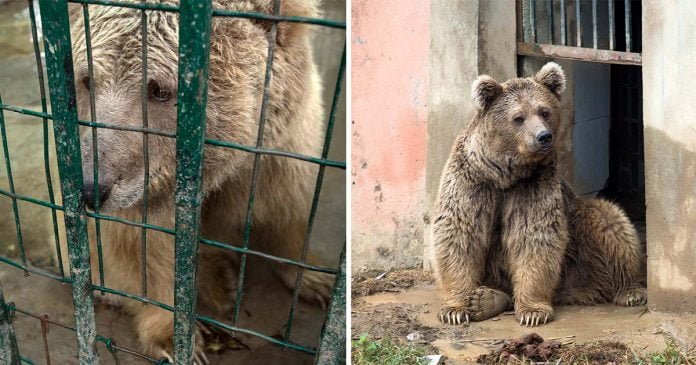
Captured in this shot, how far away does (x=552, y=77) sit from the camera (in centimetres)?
327

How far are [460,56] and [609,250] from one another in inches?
43.5

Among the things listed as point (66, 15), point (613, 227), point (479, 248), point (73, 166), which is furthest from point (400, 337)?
point (66, 15)

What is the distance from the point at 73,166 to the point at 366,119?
1280 millimetres

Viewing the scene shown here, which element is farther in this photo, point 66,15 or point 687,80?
point 687,80

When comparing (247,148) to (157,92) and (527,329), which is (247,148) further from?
(527,329)

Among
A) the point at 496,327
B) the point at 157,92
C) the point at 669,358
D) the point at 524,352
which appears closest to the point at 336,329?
the point at 524,352

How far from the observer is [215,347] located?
3.60 metres

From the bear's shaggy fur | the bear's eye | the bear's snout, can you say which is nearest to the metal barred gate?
the bear's shaggy fur

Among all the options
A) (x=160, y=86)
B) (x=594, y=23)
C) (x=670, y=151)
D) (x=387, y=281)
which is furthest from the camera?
(x=387, y=281)

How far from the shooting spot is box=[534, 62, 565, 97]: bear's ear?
3.27m

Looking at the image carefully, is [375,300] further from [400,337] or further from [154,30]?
[154,30]

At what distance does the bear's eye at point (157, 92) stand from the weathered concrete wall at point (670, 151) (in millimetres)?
1852

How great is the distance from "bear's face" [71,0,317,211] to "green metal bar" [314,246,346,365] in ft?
2.88

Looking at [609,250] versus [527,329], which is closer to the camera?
[527,329]
